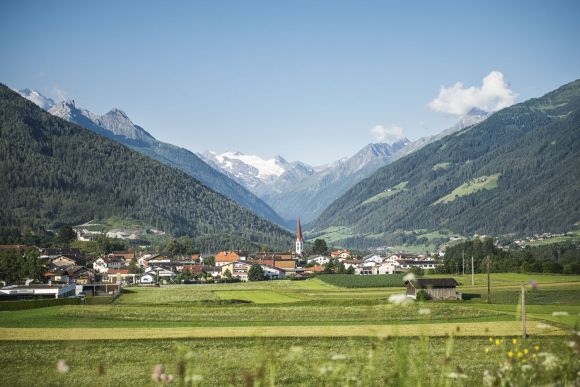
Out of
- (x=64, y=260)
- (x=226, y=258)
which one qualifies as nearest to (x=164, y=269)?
(x=64, y=260)

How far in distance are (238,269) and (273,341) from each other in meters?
124

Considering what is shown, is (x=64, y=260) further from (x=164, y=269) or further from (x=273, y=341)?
(x=273, y=341)

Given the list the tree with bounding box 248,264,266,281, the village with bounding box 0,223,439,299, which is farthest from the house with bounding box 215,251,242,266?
the tree with bounding box 248,264,266,281

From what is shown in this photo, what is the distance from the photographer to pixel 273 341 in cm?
3759

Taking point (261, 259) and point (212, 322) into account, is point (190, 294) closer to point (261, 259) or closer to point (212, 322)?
point (212, 322)

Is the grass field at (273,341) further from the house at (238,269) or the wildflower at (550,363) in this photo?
the house at (238,269)

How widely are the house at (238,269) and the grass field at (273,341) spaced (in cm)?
7675

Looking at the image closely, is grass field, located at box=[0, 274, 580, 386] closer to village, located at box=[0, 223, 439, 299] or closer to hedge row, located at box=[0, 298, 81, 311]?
hedge row, located at box=[0, 298, 81, 311]

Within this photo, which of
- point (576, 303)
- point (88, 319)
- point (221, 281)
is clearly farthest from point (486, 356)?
point (221, 281)

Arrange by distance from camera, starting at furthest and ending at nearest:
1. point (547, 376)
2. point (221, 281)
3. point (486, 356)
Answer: point (221, 281), point (486, 356), point (547, 376)

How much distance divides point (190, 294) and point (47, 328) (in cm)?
4507

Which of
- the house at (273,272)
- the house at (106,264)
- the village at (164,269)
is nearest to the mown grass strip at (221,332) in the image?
the village at (164,269)

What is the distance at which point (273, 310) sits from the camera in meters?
64.5

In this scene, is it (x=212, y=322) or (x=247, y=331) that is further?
(x=212, y=322)
